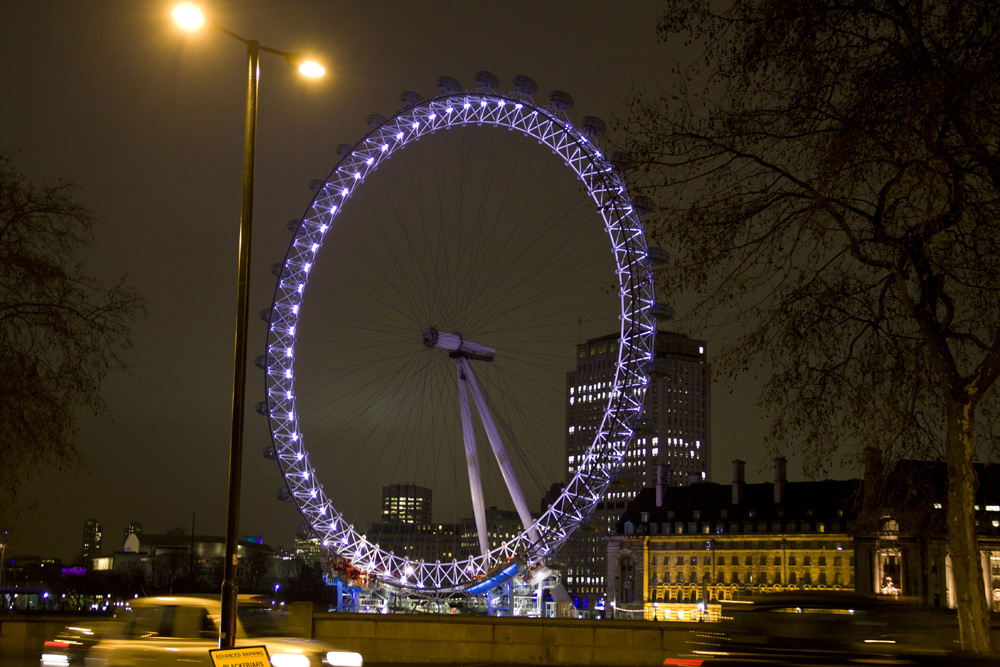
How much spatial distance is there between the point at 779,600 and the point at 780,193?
341 inches

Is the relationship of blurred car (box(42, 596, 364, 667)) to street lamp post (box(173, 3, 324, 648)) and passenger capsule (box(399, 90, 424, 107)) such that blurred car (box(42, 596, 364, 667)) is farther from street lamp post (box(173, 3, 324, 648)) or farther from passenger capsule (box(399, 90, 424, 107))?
passenger capsule (box(399, 90, 424, 107))

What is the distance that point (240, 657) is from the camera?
12.1m

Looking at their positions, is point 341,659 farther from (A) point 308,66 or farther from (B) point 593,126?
(B) point 593,126

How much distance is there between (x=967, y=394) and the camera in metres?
18.7

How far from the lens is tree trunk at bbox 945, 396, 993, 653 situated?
A: 1758cm

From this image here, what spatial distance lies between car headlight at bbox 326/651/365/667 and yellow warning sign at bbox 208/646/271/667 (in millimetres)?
4712

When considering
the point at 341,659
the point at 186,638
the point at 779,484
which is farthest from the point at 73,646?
the point at 779,484

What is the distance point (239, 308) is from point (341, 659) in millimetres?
5642

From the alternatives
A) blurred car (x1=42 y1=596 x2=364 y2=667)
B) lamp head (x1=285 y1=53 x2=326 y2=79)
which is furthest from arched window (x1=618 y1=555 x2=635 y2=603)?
lamp head (x1=285 y1=53 x2=326 y2=79)

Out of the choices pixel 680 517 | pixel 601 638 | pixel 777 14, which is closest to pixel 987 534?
pixel 680 517

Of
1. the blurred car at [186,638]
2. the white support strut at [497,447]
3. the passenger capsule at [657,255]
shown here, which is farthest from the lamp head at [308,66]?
the white support strut at [497,447]

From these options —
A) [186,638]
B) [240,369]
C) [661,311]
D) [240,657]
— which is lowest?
[186,638]

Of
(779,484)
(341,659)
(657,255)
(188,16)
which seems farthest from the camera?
(779,484)

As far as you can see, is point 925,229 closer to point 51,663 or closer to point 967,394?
point 967,394
